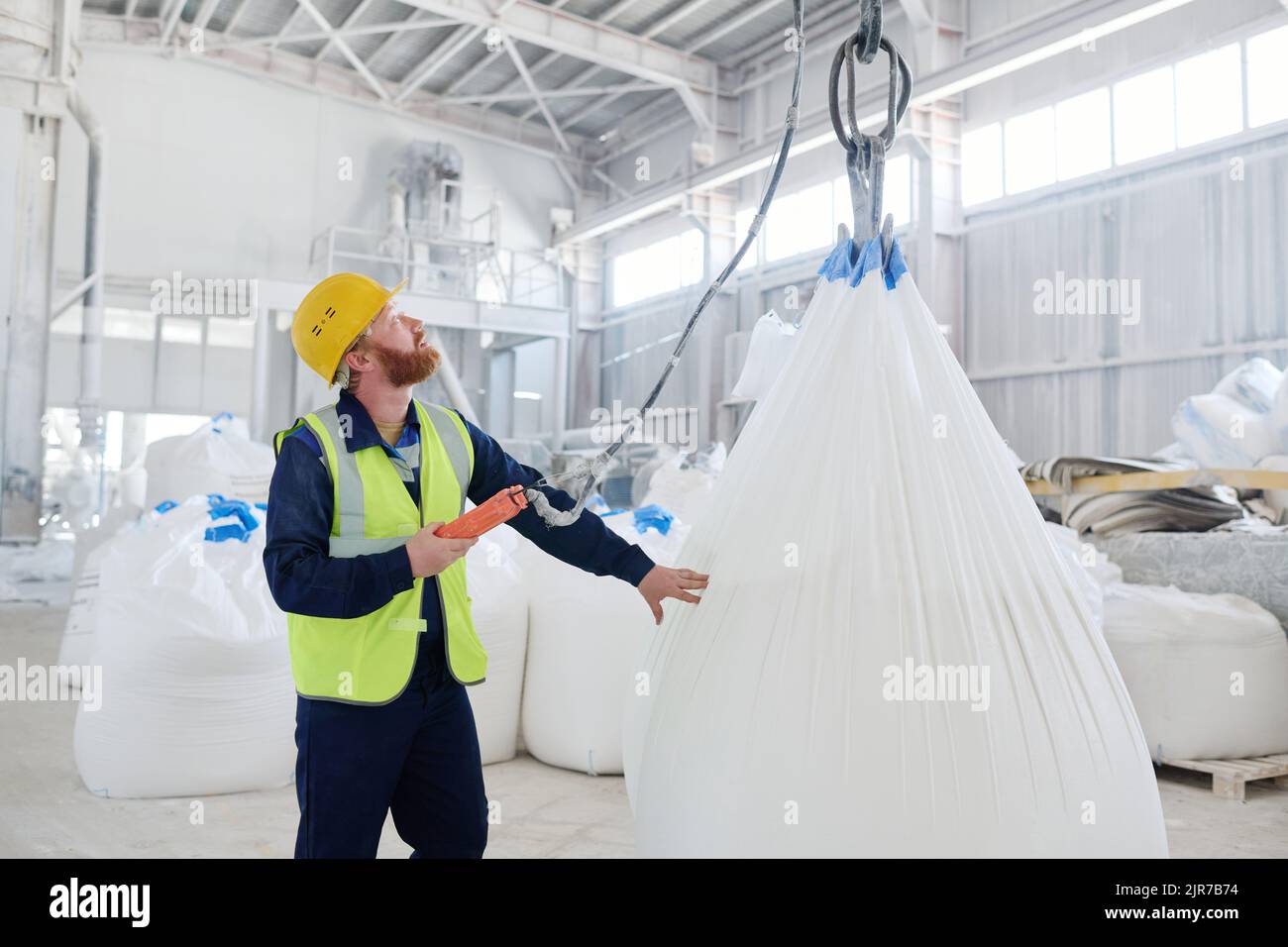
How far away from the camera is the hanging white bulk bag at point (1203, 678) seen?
3318 mm

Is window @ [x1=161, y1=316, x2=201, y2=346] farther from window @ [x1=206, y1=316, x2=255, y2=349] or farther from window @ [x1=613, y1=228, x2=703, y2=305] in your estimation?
window @ [x1=613, y1=228, x2=703, y2=305]

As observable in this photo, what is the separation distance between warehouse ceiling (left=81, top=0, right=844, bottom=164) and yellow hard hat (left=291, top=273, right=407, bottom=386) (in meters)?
8.72

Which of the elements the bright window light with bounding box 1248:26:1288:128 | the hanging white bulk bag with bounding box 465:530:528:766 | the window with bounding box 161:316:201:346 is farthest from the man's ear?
the window with bounding box 161:316:201:346

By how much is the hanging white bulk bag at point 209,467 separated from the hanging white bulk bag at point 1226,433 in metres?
4.81

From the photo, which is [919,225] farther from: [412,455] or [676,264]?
[412,455]

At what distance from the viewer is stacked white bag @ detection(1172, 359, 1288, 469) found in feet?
15.5

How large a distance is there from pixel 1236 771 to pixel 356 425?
289 cm

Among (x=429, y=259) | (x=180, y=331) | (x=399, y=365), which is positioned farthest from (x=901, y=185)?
(x=399, y=365)

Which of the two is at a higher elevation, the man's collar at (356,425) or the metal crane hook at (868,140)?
the metal crane hook at (868,140)

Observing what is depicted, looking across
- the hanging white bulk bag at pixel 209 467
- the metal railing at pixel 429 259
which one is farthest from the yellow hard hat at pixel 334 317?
the metal railing at pixel 429 259

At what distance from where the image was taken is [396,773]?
158 centimetres

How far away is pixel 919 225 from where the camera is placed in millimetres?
9305

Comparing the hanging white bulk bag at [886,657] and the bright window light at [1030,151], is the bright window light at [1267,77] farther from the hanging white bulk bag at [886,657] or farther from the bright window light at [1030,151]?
the hanging white bulk bag at [886,657]

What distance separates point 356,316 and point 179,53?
11.4 meters
